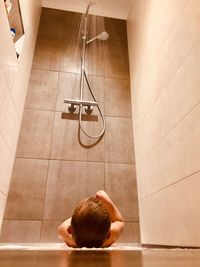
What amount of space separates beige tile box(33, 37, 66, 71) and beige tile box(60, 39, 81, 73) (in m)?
0.03

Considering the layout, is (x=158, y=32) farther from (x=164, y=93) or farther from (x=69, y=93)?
(x=69, y=93)

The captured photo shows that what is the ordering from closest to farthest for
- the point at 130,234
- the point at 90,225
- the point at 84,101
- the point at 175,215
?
the point at 90,225, the point at 175,215, the point at 130,234, the point at 84,101

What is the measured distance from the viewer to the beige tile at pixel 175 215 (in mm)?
757

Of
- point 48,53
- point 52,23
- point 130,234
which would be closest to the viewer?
point 130,234

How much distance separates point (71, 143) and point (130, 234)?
66cm

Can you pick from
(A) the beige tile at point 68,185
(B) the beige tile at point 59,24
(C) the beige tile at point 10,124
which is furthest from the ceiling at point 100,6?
(A) the beige tile at point 68,185

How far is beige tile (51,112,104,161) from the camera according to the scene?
A: 4.75 feet

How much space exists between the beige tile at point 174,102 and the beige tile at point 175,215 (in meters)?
0.27

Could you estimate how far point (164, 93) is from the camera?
3.58 feet

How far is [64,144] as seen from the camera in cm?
147

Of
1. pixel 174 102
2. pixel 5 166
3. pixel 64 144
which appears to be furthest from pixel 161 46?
pixel 5 166

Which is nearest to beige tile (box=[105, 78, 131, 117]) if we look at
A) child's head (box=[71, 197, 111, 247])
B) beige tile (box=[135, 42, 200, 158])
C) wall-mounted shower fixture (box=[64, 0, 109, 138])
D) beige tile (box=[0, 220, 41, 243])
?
wall-mounted shower fixture (box=[64, 0, 109, 138])

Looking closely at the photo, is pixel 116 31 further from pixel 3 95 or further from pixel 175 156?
pixel 175 156

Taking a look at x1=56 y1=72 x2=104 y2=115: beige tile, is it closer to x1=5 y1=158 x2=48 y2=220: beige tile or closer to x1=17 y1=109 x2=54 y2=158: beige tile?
x1=17 y1=109 x2=54 y2=158: beige tile
